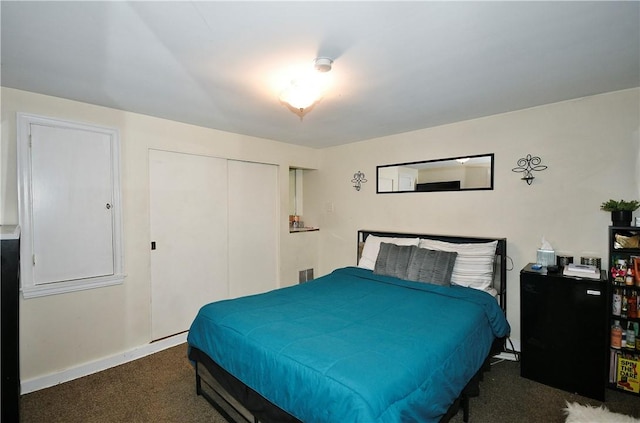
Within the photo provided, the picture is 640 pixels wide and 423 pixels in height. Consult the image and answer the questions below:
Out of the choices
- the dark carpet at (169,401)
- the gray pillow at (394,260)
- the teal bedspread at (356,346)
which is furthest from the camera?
the gray pillow at (394,260)

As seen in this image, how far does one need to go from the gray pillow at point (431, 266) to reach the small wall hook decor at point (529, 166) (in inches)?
38.2

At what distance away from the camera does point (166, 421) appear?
1999mm

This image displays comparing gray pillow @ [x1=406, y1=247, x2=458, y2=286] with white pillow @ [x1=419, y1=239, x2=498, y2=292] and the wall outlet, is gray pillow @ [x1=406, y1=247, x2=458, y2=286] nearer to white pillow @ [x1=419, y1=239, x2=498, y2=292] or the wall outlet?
white pillow @ [x1=419, y1=239, x2=498, y2=292]

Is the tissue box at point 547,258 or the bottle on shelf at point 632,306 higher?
the tissue box at point 547,258

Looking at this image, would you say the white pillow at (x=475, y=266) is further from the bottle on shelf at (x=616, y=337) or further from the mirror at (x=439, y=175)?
the bottle on shelf at (x=616, y=337)

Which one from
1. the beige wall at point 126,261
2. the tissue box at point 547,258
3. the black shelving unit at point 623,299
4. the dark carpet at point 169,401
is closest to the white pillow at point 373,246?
the tissue box at point 547,258

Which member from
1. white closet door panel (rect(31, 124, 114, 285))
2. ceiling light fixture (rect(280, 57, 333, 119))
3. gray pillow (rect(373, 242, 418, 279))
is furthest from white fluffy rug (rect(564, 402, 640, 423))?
white closet door panel (rect(31, 124, 114, 285))

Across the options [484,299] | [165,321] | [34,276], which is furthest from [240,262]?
[484,299]

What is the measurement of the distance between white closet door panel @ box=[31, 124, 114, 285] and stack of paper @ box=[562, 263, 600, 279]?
3.92 m

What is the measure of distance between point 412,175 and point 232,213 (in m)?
2.26

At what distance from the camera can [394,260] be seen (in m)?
3.06

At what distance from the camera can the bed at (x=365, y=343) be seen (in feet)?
4.44

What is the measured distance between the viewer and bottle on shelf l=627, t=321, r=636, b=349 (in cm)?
219

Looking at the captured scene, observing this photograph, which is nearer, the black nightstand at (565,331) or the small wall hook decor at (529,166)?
the black nightstand at (565,331)
